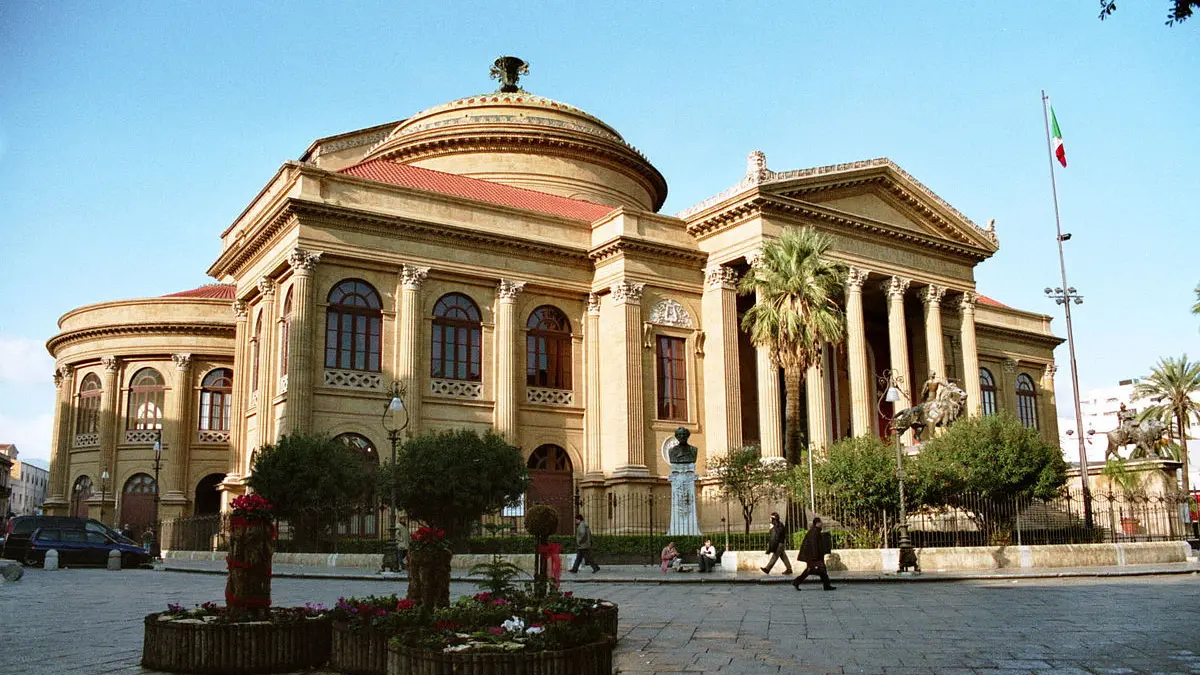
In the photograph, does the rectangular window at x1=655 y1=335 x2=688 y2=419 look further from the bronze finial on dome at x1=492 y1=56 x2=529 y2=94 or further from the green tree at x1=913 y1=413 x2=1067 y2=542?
the bronze finial on dome at x1=492 y1=56 x2=529 y2=94

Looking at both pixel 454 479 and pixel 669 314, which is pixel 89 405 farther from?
pixel 669 314

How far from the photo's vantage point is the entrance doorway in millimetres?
36406

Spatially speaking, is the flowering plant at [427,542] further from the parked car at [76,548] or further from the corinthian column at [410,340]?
the corinthian column at [410,340]

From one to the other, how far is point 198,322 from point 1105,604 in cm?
3834


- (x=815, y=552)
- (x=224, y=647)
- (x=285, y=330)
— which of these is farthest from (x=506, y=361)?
(x=224, y=647)

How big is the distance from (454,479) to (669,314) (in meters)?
12.8

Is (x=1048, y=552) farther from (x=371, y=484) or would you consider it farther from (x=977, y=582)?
(x=371, y=484)

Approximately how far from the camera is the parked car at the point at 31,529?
29.4 m

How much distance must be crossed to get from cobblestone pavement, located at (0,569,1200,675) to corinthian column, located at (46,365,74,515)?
28268mm

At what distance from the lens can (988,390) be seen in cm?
5175

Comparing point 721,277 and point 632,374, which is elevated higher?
point 721,277

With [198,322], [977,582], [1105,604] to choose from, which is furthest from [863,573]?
[198,322]

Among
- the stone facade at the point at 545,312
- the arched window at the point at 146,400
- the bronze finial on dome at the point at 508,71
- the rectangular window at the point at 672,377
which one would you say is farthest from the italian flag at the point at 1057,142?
the arched window at the point at 146,400

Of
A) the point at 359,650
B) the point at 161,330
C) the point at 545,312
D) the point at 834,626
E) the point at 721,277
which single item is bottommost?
the point at 834,626
